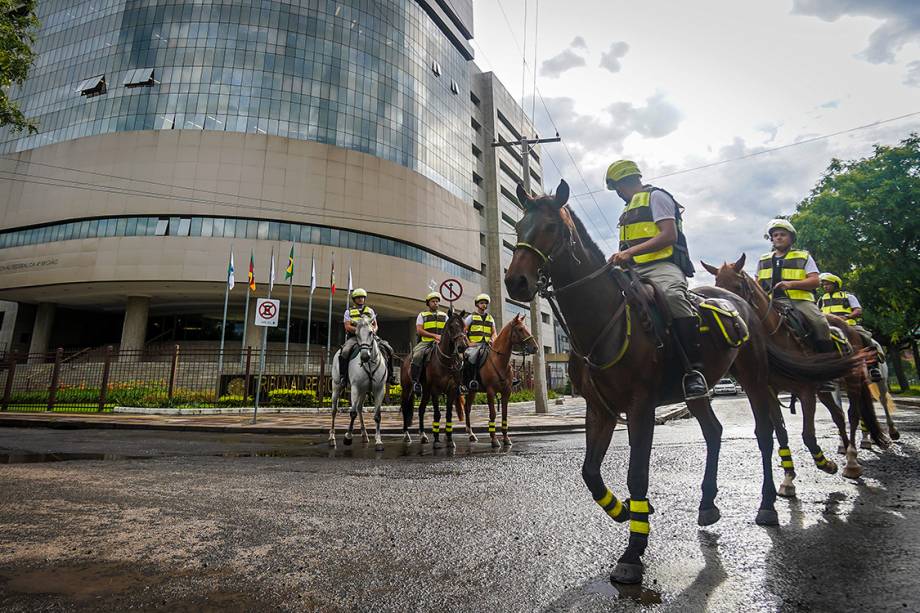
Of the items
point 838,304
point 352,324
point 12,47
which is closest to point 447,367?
point 352,324

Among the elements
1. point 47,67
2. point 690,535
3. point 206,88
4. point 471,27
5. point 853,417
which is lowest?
point 690,535

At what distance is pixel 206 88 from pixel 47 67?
61.6 feet

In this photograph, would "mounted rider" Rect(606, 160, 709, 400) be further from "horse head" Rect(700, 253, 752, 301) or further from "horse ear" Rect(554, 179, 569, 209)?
"horse head" Rect(700, 253, 752, 301)

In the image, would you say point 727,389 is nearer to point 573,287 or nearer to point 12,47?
point 573,287

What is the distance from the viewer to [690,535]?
127 inches

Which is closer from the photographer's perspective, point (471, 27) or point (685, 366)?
point (685, 366)

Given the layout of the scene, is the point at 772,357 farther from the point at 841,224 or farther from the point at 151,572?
the point at 841,224

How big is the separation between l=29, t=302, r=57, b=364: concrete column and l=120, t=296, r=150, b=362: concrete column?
879 cm

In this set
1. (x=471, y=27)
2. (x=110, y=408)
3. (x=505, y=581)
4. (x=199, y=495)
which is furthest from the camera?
(x=471, y=27)

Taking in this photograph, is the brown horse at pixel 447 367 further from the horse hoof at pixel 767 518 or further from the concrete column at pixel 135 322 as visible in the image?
the concrete column at pixel 135 322

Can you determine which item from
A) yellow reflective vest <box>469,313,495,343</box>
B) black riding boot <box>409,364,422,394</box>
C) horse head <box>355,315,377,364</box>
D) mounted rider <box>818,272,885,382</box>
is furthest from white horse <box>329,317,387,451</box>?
mounted rider <box>818,272,885,382</box>

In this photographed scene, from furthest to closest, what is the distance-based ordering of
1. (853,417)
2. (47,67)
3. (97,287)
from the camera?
(47,67) → (97,287) → (853,417)

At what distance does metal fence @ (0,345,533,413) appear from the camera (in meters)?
18.0

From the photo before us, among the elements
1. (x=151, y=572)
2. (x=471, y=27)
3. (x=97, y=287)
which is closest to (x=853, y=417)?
(x=151, y=572)
